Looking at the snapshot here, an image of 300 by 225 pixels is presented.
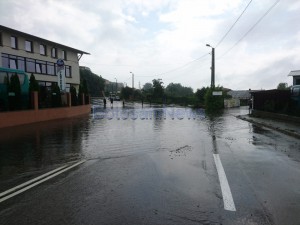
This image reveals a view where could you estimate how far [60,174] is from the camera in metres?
7.43

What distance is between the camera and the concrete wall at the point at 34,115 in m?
20.0

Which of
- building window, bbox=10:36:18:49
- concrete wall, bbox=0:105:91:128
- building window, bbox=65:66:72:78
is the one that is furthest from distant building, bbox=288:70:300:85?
building window, bbox=10:36:18:49

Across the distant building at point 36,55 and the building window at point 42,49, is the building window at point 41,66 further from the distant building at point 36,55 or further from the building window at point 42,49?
the building window at point 42,49

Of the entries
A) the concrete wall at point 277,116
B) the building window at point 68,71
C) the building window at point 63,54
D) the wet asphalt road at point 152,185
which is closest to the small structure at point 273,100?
the concrete wall at point 277,116

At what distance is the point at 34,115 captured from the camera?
76.9ft

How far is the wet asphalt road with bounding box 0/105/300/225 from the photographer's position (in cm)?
482

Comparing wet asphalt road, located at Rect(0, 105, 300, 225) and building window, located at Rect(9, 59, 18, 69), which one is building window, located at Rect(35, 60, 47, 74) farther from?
wet asphalt road, located at Rect(0, 105, 300, 225)

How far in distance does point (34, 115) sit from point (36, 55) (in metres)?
23.7

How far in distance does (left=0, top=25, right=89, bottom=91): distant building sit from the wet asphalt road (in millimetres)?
31346

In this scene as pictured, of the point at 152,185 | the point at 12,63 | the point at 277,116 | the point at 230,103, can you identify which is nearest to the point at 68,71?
the point at 12,63

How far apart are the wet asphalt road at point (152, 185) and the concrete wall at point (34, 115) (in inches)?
360

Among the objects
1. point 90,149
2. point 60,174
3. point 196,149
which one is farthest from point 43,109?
point 60,174

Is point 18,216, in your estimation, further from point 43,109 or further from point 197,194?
point 43,109

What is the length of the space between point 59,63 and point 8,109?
33.6 feet
